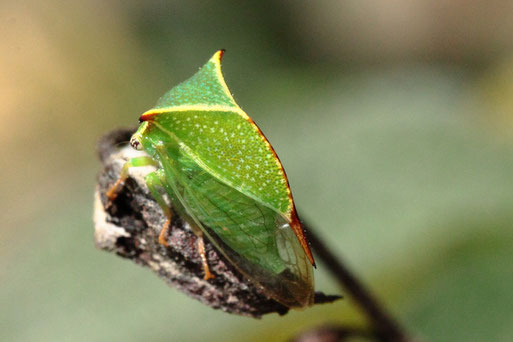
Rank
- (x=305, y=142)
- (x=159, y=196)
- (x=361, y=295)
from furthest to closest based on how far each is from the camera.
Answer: (x=305, y=142), (x=361, y=295), (x=159, y=196)

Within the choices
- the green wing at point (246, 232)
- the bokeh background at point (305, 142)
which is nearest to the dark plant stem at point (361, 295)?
the green wing at point (246, 232)

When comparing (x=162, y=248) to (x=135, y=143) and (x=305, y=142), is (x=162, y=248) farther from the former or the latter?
(x=305, y=142)

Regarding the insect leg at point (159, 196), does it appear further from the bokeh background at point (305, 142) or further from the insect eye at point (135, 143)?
the bokeh background at point (305, 142)

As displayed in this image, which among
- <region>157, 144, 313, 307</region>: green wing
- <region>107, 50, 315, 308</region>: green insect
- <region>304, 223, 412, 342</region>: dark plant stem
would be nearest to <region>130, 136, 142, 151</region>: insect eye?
<region>107, 50, 315, 308</region>: green insect

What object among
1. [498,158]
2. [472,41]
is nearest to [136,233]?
[498,158]

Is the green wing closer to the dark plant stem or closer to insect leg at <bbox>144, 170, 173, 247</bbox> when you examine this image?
insect leg at <bbox>144, 170, 173, 247</bbox>

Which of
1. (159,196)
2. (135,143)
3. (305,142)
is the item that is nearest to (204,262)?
(159,196)

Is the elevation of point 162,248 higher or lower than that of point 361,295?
higher
